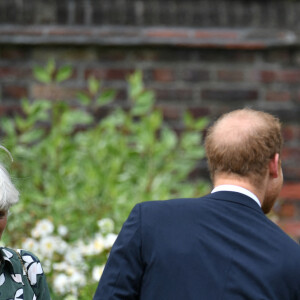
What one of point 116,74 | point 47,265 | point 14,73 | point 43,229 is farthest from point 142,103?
point 47,265

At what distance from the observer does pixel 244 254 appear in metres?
2.03

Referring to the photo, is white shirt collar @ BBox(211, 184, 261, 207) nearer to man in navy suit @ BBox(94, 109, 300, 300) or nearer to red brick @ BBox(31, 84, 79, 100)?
man in navy suit @ BBox(94, 109, 300, 300)

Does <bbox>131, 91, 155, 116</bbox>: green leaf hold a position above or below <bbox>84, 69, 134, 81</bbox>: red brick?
below

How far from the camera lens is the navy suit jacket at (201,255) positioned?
79.0 inches

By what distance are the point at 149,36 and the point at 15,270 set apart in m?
2.39

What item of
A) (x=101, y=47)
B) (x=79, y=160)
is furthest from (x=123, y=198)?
(x=101, y=47)

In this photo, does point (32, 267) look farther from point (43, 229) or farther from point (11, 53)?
point (11, 53)

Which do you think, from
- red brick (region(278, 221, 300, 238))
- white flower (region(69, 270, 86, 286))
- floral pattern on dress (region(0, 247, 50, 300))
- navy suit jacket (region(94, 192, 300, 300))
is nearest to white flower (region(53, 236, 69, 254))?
white flower (region(69, 270, 86, 286))

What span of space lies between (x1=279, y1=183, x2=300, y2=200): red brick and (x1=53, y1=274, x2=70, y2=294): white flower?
181 centimetres

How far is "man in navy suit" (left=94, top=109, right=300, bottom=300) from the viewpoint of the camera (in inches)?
79.0

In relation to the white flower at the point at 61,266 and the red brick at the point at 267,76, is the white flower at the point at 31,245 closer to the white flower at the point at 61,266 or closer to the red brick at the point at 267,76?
the white flower at the point at 61,266

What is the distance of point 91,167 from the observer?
3.57 m

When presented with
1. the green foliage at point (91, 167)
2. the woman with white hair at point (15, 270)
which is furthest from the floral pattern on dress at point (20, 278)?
the green foliage at point (91, 167)

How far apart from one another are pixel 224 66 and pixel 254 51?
0.70 ft
